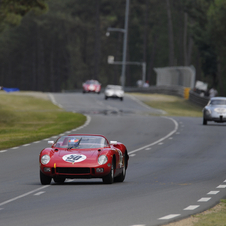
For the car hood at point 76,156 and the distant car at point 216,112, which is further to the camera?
the distant car at point 216,112

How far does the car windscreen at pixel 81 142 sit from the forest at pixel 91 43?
296ft

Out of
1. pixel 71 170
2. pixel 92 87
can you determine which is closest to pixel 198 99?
pixel 92 87

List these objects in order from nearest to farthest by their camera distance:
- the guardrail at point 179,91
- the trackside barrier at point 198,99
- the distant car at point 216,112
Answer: the distant car at point 216,112, the trackside barrier at point 198,99, the guardrail at point 179,91

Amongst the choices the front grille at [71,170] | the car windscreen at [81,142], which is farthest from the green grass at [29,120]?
the front grille at [71,170]

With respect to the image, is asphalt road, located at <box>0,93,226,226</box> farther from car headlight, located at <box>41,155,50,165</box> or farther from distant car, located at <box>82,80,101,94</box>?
distant car, located at <box>82,80,101,94</box>

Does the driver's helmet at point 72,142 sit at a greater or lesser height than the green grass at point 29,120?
greater

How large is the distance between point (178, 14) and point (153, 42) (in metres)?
10.4

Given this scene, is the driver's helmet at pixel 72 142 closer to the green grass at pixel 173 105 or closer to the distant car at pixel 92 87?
the green grass at pixel 173 105

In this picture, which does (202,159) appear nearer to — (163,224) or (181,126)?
(163,224)

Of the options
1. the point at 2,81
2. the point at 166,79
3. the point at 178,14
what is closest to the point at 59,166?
the point at 166,79

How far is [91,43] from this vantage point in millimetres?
143875

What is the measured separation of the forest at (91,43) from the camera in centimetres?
11925

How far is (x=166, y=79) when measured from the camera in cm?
8162

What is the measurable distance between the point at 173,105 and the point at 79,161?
47.8 meters
